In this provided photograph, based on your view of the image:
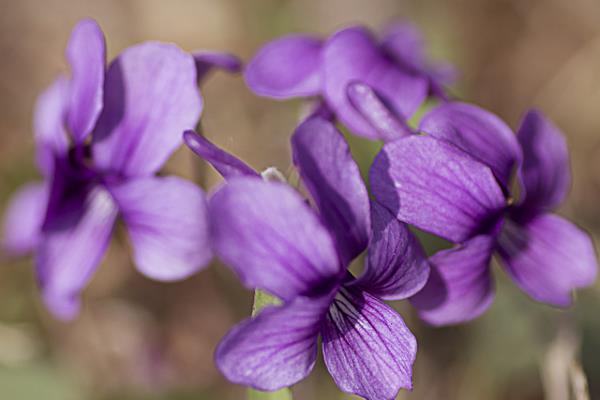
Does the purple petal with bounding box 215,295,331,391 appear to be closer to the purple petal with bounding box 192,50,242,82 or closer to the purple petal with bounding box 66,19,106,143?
the purple petal with bounding box 66,19,106,143

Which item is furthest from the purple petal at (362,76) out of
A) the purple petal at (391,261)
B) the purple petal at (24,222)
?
the purple petal at (24,222)

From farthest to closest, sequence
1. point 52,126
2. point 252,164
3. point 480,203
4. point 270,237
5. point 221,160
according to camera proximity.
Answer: point 252,164 < point 52,126 < point 480,203 < point 221,160 < point 270,237

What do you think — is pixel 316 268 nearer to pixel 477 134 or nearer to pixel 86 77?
pixel 477 134

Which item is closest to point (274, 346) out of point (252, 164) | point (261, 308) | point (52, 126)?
point (261, 308)

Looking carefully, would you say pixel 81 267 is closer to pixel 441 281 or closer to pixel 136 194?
pixel 136 194

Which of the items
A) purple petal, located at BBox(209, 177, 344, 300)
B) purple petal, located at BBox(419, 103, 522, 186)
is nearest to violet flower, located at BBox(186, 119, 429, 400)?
purple petal, located at BBox(209, 177, 344, 300)

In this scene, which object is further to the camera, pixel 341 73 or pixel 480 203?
pixel 341 73
